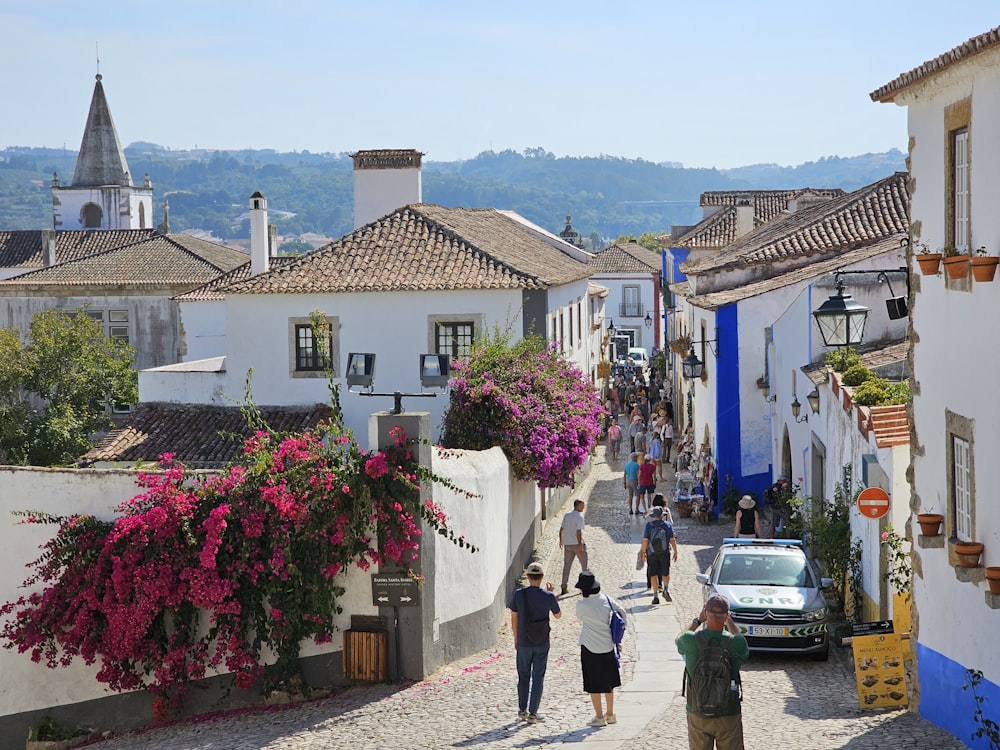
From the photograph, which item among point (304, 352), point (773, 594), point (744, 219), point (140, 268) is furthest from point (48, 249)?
point (773, 594)

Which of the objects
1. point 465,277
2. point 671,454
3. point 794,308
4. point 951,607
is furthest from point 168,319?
point 951,607

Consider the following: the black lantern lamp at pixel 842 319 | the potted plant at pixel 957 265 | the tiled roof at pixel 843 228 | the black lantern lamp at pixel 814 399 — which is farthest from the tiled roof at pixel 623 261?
the potted plant at pixel 957 265

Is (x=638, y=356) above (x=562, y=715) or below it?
above

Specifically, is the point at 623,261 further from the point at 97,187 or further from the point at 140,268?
the point at 97,187

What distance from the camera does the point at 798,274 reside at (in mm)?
27219

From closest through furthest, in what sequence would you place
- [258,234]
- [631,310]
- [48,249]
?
[258,234] < [48,249] < [631,310]

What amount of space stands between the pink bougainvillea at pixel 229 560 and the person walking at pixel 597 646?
2.63 m

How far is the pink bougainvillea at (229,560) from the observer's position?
44.3ft

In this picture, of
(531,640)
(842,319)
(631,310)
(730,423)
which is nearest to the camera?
(531,640)

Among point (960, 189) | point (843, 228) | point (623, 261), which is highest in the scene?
point (623, 261)

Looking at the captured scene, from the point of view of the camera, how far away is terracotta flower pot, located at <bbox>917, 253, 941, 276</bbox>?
10.9 metres

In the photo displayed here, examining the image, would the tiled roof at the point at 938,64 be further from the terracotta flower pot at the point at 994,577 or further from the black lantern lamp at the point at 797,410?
the black lantern lamp at the point at 797,410

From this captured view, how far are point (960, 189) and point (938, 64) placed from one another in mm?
1062

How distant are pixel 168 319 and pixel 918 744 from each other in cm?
4896
